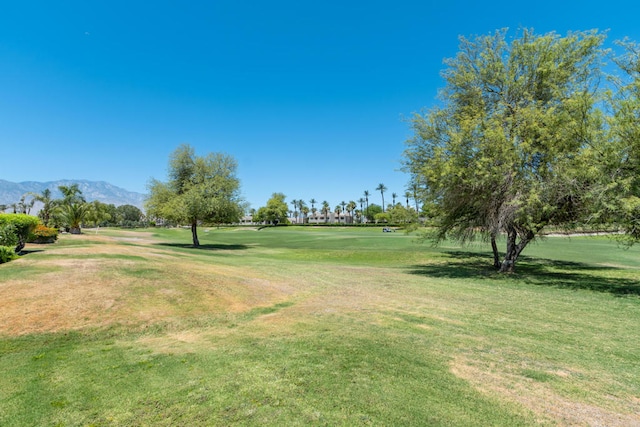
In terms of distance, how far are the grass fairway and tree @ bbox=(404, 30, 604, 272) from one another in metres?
5.11

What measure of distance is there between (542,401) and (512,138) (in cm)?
1541

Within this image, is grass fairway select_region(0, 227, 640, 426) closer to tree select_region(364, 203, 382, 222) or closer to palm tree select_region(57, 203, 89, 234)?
palm tree select_region(57, 203, 89, 234)

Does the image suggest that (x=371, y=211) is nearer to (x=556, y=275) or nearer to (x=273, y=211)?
(x=273, y=211)

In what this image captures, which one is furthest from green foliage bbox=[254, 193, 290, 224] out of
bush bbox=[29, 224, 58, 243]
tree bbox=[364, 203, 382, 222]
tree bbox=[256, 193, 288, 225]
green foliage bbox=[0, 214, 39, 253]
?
green foliage bbox=[0, 214, 39, 253]

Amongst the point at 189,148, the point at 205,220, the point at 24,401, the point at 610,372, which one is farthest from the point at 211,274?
the point at 189,148

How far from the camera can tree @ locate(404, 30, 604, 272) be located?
50.3ft

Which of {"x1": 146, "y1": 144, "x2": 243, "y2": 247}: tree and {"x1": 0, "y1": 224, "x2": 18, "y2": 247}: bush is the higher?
{"x1": 146, "y1": 144, "x2": 243, "y2": 247}: tree

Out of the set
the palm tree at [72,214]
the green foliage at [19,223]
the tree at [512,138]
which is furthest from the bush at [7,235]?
the palm tree at [72,214]

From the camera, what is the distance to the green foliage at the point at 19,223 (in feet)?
45.7

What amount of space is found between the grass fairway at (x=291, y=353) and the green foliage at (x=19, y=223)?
7.42 feet

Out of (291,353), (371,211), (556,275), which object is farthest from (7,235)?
(371,211)

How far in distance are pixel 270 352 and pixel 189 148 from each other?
1488 inches

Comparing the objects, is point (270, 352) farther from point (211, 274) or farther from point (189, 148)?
point (189, 148)

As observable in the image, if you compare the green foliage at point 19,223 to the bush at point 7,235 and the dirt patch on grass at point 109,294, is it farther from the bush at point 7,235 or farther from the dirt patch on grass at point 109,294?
the dirt patch on grass at point 109,294
